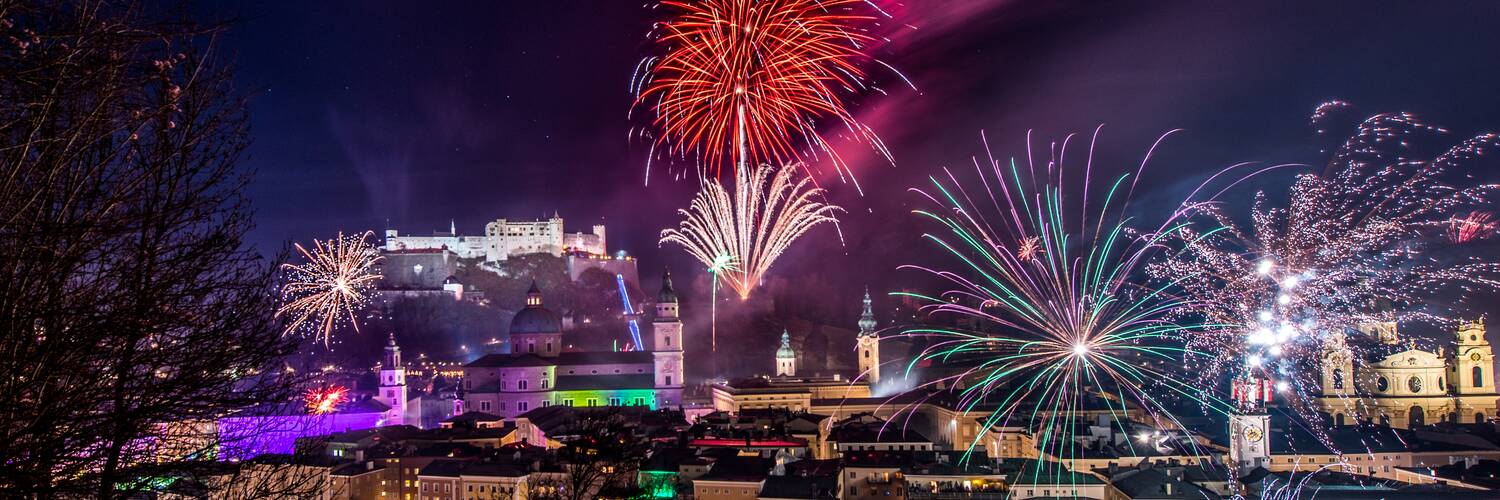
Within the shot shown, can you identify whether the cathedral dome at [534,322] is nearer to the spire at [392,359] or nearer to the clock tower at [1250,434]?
the spire at [392,359]

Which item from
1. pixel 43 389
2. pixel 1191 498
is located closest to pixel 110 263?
pixel 43 389

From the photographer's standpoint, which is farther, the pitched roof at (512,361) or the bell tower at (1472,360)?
the pitched roof at (512,361)

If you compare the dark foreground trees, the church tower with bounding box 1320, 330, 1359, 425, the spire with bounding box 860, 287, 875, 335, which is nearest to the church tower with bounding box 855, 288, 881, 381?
the spire with bounding box 860, 287, 875, 335

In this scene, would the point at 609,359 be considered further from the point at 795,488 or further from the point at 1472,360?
the point at 1472,360

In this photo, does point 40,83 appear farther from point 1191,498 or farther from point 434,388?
point 434,388

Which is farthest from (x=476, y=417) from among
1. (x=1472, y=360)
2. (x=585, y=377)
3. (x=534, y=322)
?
(x=1472, y=360)

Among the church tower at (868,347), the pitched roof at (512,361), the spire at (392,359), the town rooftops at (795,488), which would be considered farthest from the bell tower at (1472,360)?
the spire at (392,359)
